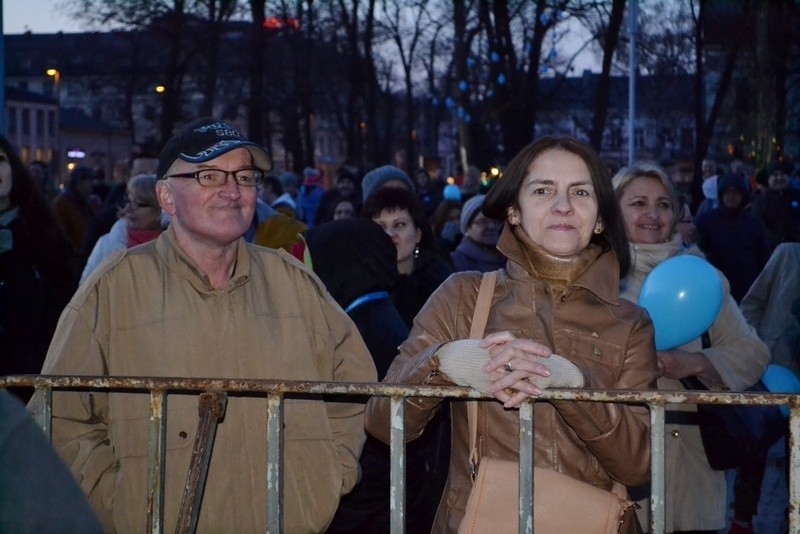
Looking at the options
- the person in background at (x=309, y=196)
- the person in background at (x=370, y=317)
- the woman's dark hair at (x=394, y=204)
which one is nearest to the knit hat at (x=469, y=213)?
the woman's dark hair at (x=394, y=204)

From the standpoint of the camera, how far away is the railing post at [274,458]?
10.8 ft

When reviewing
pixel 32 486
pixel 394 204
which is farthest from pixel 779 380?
pixel 32 486

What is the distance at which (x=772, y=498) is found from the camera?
8.57 m

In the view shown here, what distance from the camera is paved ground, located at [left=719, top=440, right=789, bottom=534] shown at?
773 centimetres

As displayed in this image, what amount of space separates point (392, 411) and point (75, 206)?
36.4 feet

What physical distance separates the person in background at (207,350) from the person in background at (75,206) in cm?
913

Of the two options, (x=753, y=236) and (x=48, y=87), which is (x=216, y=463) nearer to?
(x=753, y=236)

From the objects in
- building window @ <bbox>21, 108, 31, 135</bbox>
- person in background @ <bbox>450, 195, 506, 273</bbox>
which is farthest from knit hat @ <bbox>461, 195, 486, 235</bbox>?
building window @ <bbox>21, 108, 31, 135</bbox>

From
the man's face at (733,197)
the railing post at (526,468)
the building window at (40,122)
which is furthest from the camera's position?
the building window at (40,122)

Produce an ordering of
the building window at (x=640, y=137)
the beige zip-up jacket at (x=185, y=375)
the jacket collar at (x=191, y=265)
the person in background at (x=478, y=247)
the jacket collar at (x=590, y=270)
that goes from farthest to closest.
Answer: the building window at (x=640, y=137) < the person in background at (x=478, y=247) < the jacket collar at (x=191, y=265) < the beige zip-up jacket at (x=185, y=375) < the jacket collar at (x=590, y=270)

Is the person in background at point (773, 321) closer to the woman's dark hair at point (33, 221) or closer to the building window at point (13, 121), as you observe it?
the woman's dark hair at point (33, 221)

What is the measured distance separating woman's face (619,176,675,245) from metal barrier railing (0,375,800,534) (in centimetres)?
225

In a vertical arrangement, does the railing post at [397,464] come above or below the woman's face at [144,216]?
below

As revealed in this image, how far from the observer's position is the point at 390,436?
3.30 m
